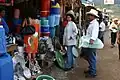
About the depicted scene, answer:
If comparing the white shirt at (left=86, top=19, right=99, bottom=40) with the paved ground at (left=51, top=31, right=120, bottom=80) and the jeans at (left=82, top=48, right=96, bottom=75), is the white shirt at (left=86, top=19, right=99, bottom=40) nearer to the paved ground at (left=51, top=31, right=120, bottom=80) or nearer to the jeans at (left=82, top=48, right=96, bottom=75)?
the jeans at (left=82, top=48, right=96, bottom=75)

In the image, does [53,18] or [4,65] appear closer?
[4,65]

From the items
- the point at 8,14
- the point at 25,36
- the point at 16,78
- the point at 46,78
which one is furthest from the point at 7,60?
the point at 8,14

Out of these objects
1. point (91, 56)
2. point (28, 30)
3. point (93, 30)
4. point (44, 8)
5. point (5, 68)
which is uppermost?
point (44, 8)

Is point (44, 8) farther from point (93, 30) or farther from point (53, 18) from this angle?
point (93, 30)

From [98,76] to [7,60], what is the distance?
4529 millimetres

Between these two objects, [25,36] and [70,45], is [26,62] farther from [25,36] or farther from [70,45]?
[70,45]

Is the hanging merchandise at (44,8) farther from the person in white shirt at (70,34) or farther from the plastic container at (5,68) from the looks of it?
the plastic container at (5,68)

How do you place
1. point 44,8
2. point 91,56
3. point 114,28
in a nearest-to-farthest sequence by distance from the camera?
→ point 91,56
point 44,8
point 114,28

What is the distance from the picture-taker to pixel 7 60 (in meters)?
5.41

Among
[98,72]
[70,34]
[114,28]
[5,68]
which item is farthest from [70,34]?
[114,28]

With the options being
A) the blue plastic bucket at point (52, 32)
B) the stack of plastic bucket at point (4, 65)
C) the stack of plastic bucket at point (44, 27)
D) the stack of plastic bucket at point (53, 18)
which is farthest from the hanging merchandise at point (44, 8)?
the stack of plastic bucket at point (4, 65)

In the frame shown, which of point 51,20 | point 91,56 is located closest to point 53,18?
point 51,20

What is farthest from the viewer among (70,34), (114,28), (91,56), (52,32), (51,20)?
(114,28)

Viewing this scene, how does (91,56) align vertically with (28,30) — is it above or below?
below
